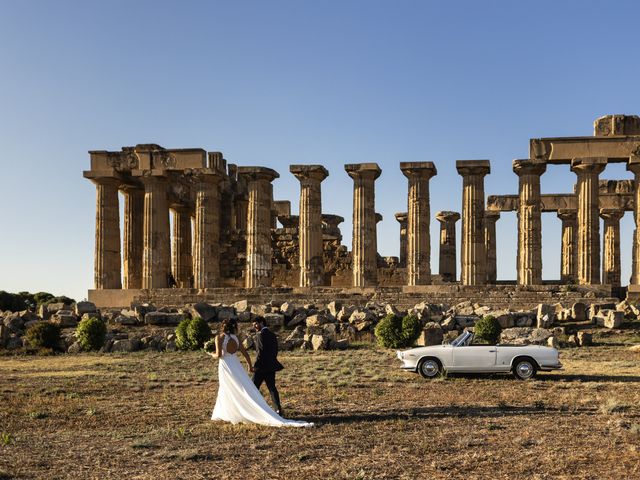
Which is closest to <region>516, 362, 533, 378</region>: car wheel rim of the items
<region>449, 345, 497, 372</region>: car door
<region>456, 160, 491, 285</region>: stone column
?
<region>449, 345, 497, 372</region>: car door

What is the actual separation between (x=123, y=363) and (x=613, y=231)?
3875cm

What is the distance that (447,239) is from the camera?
49.6 meters

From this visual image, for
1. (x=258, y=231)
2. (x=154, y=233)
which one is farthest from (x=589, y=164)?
(x=154, y=233)

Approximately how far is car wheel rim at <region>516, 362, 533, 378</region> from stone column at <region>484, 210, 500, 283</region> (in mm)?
31129

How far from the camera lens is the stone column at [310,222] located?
3844 centimetres

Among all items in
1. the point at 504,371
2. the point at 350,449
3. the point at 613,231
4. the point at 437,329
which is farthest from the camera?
the point at 613,231

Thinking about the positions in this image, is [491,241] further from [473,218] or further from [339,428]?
[339,428]

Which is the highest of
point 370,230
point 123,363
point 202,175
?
point 202,175

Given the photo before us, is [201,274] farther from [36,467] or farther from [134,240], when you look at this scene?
[36,467]

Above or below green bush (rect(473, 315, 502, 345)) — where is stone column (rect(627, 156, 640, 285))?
above

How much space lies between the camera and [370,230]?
38.9 meters

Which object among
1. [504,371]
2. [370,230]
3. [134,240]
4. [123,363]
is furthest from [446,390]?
[134,240]

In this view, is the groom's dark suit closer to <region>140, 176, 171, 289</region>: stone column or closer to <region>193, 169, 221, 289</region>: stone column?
<region>193, 169, 221, 289</region>: stone column

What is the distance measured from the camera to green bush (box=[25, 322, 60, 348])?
25.7 m
